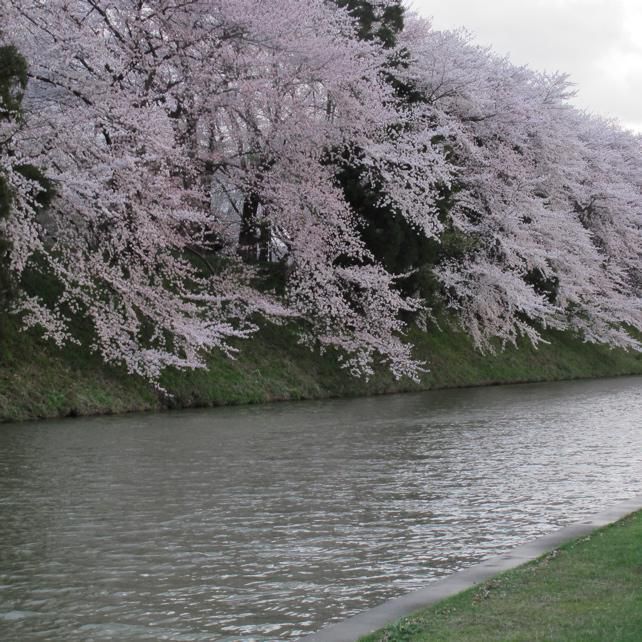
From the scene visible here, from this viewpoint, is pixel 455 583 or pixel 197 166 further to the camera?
pixel 197 166

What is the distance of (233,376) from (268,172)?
614 centimetres

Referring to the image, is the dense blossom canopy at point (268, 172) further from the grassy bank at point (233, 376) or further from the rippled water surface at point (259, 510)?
the rippled water surface at point (259, 510)

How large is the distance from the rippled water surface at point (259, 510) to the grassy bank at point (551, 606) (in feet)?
3.27

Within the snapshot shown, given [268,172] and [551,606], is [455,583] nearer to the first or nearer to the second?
[551,606]

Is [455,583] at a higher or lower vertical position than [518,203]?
lower

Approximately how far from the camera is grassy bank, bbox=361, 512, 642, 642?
616 centimetres

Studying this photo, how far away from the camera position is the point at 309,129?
2914cm

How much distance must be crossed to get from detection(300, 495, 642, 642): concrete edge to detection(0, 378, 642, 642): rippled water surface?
0.41 metres

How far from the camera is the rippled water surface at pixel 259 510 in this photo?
26.1 feet

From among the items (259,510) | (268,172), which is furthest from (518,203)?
(259,510)

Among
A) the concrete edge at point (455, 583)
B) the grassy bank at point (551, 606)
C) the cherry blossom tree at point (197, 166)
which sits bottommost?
the concrete edge at point (455, 583)

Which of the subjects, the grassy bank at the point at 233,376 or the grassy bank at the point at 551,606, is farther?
the grassy bank at the point at 233,376

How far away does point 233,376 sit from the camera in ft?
88.8

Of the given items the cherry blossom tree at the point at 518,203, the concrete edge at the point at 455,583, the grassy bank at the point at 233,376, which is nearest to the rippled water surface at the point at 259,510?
the concrete edge at the point at 455,583
